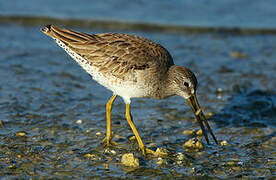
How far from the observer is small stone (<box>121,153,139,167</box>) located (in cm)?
612

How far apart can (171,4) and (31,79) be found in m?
7.77

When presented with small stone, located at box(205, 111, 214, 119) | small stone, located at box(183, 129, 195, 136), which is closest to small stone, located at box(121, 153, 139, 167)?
small stone, located at box(183, 129, 195, 136)

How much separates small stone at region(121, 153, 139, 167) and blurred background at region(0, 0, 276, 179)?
8 centimetres

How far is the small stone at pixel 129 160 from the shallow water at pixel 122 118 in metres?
0.09

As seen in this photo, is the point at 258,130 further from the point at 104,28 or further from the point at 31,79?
the point at 104,28

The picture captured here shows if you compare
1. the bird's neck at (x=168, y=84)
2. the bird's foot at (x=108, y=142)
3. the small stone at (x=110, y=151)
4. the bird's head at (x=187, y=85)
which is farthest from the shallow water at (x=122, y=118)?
the bird's neck at (x=168, y=84)

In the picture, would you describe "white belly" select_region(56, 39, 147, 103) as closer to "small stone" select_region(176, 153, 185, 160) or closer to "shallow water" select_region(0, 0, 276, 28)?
"small stone" select_region(176, 153, 185, 160)

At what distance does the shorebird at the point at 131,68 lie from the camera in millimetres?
7027

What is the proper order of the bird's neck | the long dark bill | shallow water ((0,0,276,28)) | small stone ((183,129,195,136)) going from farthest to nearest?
shallow water ((0,0,276,28)), small stone ((183,129,195,136)), the bird's neck, the long dark bill

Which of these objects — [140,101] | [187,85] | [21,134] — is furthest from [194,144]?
[21,134]

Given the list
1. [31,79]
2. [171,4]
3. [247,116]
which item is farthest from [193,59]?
[171,4]

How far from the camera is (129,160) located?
614 cm

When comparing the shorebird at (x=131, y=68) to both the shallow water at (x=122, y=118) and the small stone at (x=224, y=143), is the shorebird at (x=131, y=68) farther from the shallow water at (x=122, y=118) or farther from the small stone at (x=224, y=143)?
the shallow water at (x=122, y=118)

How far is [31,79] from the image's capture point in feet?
30.6
